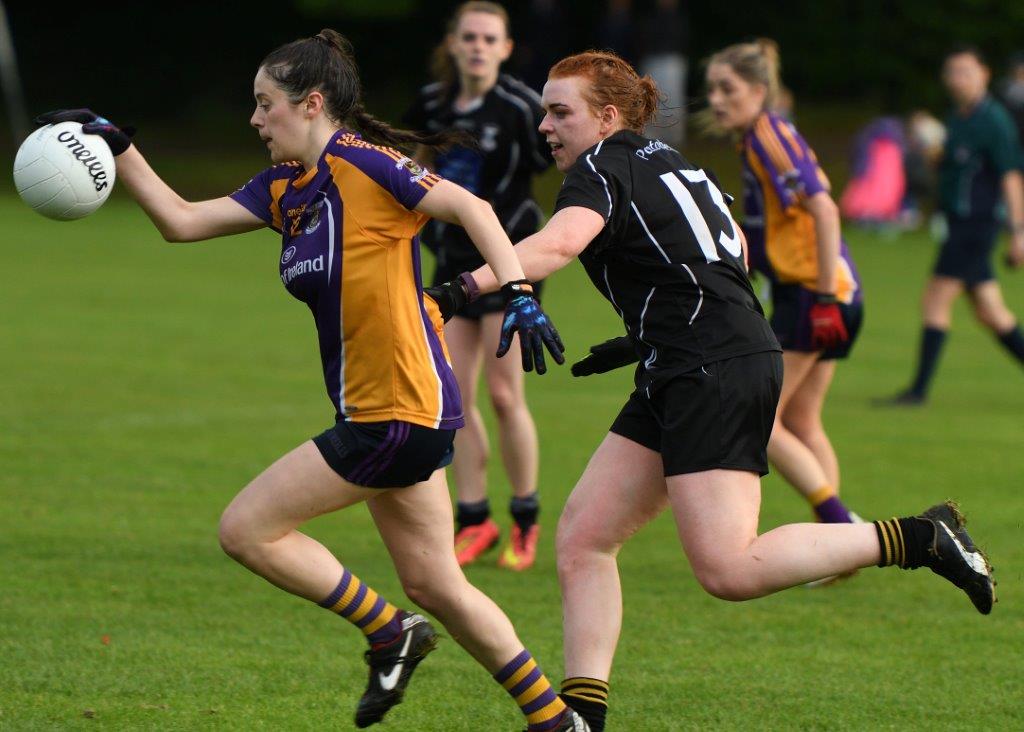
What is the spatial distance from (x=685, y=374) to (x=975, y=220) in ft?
24.5

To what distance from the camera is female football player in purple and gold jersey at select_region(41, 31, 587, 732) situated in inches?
171

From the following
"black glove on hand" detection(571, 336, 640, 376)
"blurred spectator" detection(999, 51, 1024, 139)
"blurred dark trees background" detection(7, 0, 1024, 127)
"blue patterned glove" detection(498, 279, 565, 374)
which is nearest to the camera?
"blue patterned glove" detection(498, 279, 565, 374)

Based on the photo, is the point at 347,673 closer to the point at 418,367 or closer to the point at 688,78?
the point at 418,367

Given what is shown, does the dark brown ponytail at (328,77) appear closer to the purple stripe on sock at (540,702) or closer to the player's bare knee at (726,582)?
the player's bare knee at (726,582)

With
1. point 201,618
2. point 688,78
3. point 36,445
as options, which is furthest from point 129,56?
point 201,618

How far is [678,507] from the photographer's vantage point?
15.0 feet

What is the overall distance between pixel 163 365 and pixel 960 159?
6.16 meters

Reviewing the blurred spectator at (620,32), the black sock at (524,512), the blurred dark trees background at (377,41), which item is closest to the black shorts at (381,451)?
the black sock at (524,512)

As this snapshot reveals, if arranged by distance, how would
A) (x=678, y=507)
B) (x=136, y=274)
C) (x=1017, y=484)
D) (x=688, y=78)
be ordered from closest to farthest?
(x=678, y=507), (x=1017, y=484), (x=136, y=274), (x=688, y=78)

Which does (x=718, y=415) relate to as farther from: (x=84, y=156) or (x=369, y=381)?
(x=84, y=156)

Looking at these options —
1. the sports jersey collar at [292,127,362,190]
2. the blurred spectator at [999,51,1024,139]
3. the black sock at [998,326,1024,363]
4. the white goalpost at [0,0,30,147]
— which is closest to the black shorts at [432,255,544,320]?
the sports jersey collar at [292,127,362,190]

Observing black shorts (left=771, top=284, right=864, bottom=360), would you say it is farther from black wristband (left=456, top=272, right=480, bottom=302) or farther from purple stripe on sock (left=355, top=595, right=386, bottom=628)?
purple stripe on sock (left=355, top=595, right=386, bottom=628)

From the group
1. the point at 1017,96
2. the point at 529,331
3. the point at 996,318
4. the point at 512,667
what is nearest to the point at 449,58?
the point at 529,331

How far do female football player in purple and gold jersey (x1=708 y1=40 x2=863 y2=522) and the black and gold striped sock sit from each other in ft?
7.91
